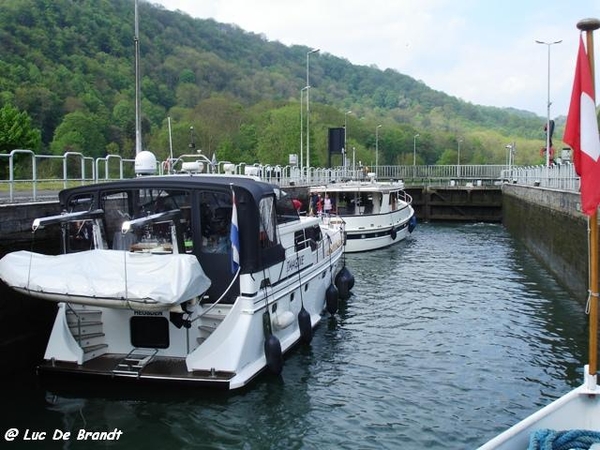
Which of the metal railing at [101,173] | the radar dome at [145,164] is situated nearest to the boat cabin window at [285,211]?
the metal railing at [101,173]

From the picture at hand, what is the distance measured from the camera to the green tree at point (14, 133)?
40.2 meters

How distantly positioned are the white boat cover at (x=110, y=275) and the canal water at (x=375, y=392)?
1800 millimetres

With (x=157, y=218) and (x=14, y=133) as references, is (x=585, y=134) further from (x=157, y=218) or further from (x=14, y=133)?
(x=14, y=133)

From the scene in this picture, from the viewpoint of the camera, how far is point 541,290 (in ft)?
57.6

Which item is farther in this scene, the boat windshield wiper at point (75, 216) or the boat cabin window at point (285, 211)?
the boat cabin window at point (285, 211)

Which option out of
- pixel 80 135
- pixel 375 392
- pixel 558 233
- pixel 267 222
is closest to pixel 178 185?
pixel 267 222

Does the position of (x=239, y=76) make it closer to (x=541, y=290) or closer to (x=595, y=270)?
(x=541, y=290)

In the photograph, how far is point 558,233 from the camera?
18.2 m

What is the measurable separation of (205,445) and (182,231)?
137 inches

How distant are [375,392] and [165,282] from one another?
12.7ft

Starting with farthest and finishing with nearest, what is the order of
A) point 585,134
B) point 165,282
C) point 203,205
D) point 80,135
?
point 80,135, point 203,205, point 165,282, point 585,134

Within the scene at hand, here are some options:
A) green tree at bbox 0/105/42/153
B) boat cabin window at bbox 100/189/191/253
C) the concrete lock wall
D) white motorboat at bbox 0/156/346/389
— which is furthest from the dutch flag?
green tree at bbox 0/105/42/153

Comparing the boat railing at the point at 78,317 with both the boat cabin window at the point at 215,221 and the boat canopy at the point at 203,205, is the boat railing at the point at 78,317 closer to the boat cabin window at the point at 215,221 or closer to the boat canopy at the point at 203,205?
the boat canopy at the point at 203,205

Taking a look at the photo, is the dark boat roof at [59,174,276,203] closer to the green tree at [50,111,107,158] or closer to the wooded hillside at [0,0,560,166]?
the wooded hillside at [0,0,560,166]
